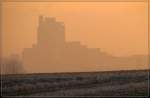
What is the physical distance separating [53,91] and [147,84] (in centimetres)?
109

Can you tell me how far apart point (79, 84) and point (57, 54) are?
43 centimetres

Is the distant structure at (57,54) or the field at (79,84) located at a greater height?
the distant structure at (57,54)

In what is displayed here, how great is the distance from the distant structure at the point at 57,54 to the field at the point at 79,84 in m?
0.09

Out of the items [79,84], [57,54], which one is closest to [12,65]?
[57,54]

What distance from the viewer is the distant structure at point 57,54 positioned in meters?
3.85

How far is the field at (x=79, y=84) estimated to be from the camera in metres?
3.70

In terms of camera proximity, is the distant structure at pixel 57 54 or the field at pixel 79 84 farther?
the distant structure at pixel 57 54

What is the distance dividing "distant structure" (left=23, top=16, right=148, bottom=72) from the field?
3.6 inches

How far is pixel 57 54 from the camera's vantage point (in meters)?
3.90

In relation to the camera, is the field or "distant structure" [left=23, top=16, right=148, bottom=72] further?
"distant structure" [left=23, top=16, right=148, bottom=72]

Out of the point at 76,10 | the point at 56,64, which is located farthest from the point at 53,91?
the point at 76,10

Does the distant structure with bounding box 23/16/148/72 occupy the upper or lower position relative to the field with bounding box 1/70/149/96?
upper

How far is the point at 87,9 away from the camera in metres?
3.91

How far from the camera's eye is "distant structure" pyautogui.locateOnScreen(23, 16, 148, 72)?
12.6 feet
